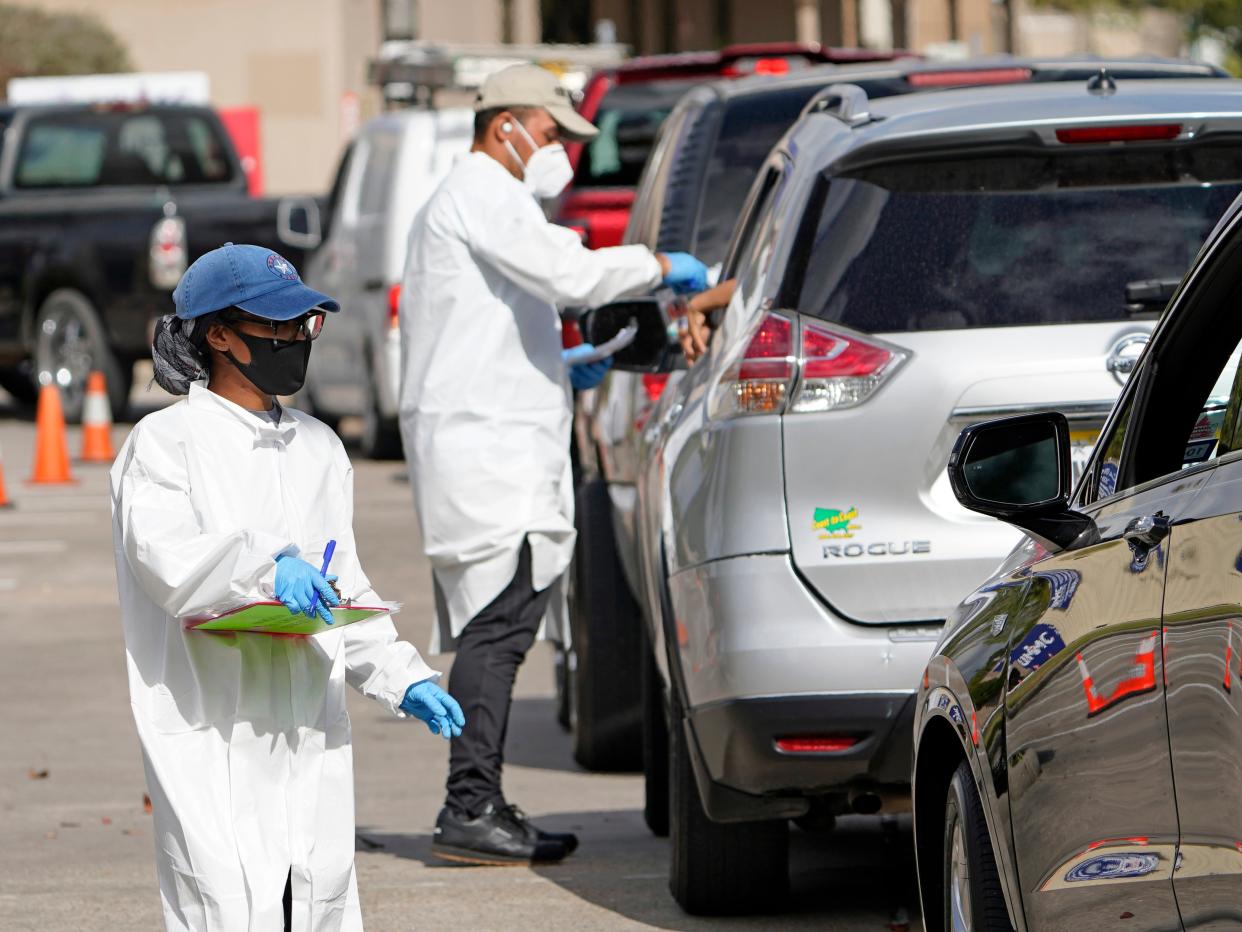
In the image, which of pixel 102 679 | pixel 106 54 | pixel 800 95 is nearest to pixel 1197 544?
pixel 800 95

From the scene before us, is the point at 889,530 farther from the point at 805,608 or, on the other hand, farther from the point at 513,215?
the point at 513,215

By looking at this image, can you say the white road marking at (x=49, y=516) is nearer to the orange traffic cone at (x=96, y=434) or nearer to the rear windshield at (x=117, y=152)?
the orange traffic cone at (x=96, y=434)

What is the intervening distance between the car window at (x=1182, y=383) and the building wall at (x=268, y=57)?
1546 inches

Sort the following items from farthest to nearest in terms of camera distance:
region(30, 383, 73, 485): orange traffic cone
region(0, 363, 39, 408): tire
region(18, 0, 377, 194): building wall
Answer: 1. region(18, 0, 377, 194): building wall
2. region(0, 363, 39, 408): tire
3. region(30, 383, 73, 485): orange traffic cone

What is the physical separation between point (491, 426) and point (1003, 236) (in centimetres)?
184

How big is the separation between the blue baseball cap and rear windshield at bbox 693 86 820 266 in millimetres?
3207

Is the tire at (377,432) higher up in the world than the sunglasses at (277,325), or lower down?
lower down

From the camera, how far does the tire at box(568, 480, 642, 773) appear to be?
25.2 feet

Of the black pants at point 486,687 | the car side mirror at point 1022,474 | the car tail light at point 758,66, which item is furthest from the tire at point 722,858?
the car tail light at point 758,66

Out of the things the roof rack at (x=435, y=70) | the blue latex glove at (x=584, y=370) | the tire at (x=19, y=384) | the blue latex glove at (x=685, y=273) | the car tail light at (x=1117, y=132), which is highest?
the car tail light at (x=1117, y=132)

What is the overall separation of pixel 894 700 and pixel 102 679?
219 inches

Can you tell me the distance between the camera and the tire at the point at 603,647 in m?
7.68

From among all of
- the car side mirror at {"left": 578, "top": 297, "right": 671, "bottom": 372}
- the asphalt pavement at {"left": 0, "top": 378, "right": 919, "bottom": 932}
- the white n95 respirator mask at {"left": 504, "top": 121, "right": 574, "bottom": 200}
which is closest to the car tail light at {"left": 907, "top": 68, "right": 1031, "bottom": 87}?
the white n95 respirator mask at {"left": 504, "top": 121, "right": 574, "bottom": 200}

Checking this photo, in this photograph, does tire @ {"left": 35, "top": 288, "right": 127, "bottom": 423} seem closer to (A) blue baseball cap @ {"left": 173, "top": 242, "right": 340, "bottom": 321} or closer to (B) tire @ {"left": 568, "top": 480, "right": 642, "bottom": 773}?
(B) tire @ {"left": 568, "top": 480, "right": 642, "bottom": 773}
